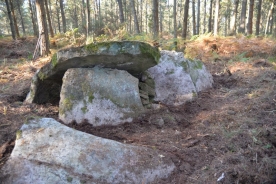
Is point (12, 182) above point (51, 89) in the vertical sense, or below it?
below

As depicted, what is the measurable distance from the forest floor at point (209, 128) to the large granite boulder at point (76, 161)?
229mm

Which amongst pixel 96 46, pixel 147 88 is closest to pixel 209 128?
pixel 147 88

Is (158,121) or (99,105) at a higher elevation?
(99,105)

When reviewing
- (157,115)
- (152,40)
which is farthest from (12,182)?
(152,40)

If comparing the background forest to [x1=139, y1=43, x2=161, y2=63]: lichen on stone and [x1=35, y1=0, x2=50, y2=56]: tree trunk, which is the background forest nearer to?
[x1=35, y1=0, x2=50, y2=56]: tree trunk

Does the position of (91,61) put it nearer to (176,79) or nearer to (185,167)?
(176,79)

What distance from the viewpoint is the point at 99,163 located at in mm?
2471

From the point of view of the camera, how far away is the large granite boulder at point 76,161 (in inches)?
91.6

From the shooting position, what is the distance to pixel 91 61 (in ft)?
12.9

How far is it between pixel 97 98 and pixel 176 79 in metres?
1.91

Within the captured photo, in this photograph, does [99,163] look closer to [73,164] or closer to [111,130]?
[73,164]

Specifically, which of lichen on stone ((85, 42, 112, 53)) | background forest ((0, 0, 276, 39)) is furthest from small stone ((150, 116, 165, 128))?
background forest ((0, 0, 276, 39))

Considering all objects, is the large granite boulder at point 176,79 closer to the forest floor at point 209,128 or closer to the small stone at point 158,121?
the forest floor at point 209,128

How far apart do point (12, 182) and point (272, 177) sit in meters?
2.60
